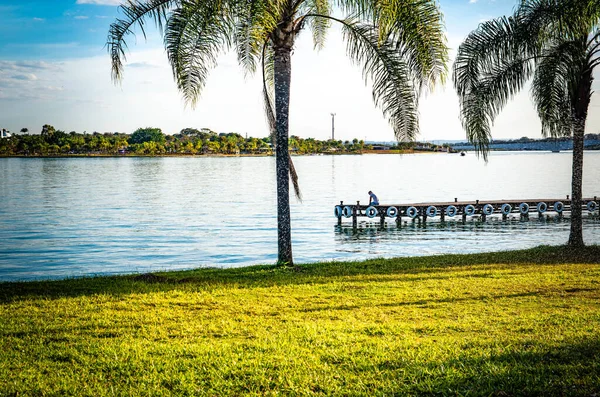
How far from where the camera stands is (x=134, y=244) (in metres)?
27.7

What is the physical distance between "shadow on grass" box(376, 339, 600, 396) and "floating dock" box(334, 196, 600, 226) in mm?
29814

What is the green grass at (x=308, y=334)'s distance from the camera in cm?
541

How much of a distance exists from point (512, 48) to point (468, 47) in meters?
1.34

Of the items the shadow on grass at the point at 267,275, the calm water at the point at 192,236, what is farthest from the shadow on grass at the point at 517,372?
the calm water at the point at 192,236

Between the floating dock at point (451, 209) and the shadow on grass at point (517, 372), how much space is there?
29814mm

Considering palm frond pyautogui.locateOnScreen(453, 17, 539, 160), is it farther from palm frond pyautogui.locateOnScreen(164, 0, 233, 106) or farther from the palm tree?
palm frond pyautogui.locateOnScreen(164, 0, 233, 106)

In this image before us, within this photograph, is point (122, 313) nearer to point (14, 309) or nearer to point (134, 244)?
point (14, 309)

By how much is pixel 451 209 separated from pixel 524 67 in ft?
74.7

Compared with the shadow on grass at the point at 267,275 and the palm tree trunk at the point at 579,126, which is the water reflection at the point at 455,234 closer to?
the palm tree trunk at the point at 579,126

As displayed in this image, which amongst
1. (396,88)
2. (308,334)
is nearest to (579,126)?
(396,88)

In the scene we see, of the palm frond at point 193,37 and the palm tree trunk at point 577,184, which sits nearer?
the palm frond at point 193,37

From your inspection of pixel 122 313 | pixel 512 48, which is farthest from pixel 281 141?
pixel 512 48

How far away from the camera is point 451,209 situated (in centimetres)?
3794

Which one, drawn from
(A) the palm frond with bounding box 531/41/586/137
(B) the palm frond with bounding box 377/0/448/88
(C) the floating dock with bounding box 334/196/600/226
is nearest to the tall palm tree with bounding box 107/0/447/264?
(B) the palm frond with bounding box 377/0/448/88
